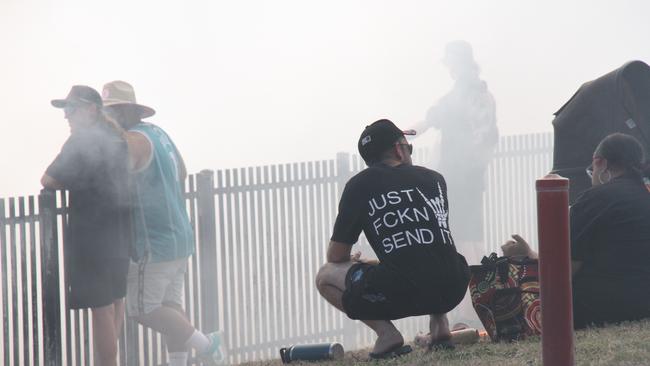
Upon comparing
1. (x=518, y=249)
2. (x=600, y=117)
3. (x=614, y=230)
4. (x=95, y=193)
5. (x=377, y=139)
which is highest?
(x=600, y=117)

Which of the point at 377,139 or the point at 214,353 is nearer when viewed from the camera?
the point at 377,139

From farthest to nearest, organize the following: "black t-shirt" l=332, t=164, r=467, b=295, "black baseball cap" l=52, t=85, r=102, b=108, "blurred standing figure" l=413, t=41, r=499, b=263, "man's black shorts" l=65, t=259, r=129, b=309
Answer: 1. "blurred standing figure" l=413, t=41, r=499, b=263
2. "black baseball cap" l=52, t=85, r=102, b=108
3. "man's black shorts" l=65, t=259, r=129, b=309
4. "black t-shirt" l=332, t=164, r=467, b=295

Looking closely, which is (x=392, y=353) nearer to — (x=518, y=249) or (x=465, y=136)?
(x=518, y=249)

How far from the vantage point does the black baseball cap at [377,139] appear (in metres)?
5.66

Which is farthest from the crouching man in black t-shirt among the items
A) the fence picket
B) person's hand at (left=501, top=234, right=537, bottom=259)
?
the fence picket

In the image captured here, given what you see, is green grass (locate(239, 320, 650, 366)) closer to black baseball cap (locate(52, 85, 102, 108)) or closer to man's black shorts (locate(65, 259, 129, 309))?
man's black shorts (locate(65, 259, 129, 309))

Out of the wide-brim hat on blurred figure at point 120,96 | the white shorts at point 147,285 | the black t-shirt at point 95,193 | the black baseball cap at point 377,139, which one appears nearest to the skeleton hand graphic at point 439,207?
the black baseball cap at point 377,139

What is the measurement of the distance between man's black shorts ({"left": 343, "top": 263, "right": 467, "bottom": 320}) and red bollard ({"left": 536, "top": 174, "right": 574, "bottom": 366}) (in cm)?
111

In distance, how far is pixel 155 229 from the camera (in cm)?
703

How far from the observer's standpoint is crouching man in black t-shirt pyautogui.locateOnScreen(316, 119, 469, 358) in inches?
214

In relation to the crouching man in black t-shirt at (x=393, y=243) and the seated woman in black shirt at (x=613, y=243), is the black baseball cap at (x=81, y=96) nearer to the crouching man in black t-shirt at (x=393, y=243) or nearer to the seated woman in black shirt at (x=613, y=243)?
the crouching man in black t-shirt at (x=393, y=243)

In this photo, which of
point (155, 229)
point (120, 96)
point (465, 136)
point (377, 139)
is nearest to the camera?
point (377, 139)

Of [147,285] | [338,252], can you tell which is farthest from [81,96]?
[338,252]

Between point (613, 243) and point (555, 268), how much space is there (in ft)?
5.89
